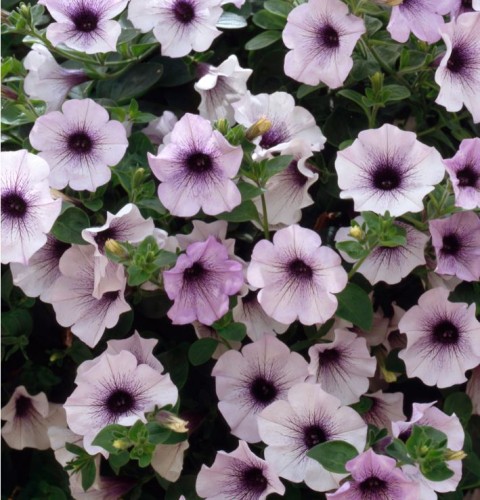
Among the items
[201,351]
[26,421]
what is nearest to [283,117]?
[201,351]

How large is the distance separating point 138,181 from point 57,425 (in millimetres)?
346

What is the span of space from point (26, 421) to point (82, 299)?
0.23 meters

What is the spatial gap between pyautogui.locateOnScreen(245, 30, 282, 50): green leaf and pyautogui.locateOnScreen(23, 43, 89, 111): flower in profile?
22 cm

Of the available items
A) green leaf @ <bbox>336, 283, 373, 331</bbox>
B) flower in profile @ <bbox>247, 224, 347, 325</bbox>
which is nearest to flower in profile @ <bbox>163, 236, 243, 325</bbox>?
flower in profile @ <bbox>247, 224, 347, 325</bbox>

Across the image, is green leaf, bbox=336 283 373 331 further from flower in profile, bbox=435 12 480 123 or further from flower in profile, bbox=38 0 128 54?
flower in profile, bbox=38 0 128 54

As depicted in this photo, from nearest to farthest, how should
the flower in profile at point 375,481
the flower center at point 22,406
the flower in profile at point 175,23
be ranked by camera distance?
the flower in profile at point 375,481
the flower in profile at point 175,23
the flower center at point 22,406

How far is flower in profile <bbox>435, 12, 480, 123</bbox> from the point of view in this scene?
3.43 ft

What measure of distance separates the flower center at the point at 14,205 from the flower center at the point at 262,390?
0.32m

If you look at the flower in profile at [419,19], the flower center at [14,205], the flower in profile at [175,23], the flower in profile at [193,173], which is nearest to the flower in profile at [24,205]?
the flower center at [14,205]

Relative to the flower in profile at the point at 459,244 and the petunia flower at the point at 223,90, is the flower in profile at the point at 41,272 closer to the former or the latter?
the petunia flower at the point at 223,90

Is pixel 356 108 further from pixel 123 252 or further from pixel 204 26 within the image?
pixel 123 252

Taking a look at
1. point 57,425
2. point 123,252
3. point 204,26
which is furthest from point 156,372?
point 204,26

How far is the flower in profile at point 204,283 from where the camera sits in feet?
3.21

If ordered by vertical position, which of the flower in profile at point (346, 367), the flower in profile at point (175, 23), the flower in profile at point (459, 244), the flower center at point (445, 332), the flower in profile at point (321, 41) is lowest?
the flower in profile at point (346, 367)
